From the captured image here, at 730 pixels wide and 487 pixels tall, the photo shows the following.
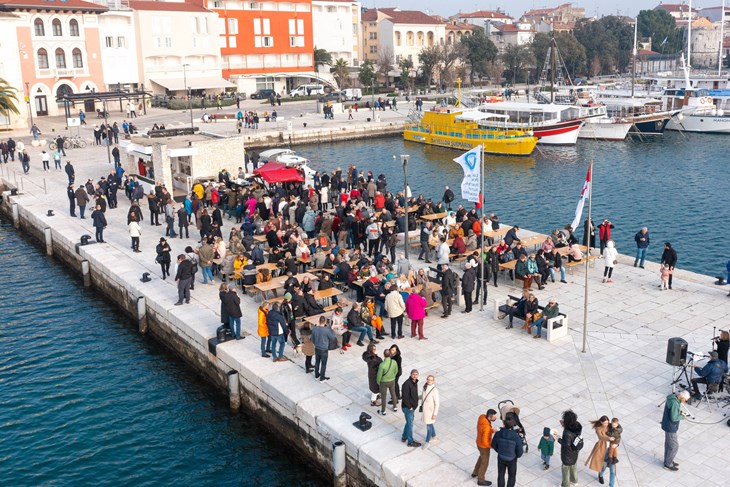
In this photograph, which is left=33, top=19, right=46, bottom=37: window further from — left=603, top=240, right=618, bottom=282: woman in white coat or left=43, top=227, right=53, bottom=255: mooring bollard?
left=603, top=240, right=618, bottom=282: woman in white coat

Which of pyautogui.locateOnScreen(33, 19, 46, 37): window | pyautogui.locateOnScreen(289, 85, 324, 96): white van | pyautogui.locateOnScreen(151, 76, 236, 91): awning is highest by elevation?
pyautogui.locateOnScreen(33, 19, 46, 37): window

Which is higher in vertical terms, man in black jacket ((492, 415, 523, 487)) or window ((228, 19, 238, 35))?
window ((228, 19, 238, 35))

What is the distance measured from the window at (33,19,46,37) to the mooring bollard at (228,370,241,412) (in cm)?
5963

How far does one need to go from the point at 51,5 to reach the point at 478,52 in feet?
204

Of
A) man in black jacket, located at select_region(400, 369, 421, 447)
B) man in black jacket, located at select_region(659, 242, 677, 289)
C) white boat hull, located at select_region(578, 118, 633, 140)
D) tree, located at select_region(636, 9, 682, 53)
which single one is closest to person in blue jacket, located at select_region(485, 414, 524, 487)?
man in black jacket, located at select_region(400, 369, 421, 447)

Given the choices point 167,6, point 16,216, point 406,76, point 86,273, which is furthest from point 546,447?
point 406,76

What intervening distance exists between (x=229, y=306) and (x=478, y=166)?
7092 millimetres

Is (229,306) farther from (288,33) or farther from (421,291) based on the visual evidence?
(288,33)

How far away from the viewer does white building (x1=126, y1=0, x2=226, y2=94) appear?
77812 millimetres

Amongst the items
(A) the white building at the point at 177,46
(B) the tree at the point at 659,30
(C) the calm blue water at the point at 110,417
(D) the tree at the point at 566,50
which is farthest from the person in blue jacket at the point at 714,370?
(B) the tree at the point at 659,30

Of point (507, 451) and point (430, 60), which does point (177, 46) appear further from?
point (507, 451)

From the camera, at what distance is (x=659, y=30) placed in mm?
155375

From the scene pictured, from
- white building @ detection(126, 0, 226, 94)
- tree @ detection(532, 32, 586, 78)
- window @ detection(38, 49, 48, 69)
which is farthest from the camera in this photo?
tree @ detection(532, 32, 586, 78)

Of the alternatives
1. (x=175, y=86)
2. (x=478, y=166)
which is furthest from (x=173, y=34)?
(x=478, y=166)
